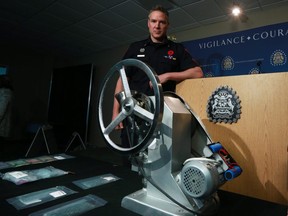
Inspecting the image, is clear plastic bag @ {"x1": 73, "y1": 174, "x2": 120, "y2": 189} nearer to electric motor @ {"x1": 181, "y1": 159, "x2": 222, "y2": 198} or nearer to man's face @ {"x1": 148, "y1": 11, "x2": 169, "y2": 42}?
electric motor @ {"x1": 181, "y1": 159, "x2": 222, "y2": 198}

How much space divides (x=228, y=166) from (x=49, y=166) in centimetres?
77

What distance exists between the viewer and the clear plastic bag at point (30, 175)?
766mm

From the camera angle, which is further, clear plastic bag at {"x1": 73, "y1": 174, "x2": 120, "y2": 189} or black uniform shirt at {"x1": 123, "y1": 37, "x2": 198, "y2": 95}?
black uniform shirt at {"x1": 123, "y1": 37, "x2": 198, "y2": 95}

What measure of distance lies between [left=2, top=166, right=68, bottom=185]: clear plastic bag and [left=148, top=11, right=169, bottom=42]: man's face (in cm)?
97

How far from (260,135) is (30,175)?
3.11 ft

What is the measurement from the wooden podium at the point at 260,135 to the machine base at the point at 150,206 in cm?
45

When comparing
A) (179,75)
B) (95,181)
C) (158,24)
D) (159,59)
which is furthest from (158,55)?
(95,181)

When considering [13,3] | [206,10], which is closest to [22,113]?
[13,3]

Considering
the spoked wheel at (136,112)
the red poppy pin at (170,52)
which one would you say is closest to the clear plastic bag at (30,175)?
the spoked wheel at (136,112)

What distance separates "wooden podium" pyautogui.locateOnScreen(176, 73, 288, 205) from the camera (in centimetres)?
83

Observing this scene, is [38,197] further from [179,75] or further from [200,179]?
[179,75]

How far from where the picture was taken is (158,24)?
1.31m

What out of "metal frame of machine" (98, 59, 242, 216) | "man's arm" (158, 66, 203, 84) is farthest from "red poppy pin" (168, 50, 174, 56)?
"metal frame of machine" (98, 59, 242, 216)

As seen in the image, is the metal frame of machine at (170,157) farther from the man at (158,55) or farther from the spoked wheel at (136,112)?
the man at (158,55)
